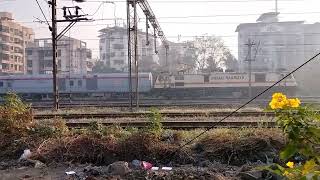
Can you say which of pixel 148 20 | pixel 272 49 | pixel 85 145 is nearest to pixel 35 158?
pixel 85 145

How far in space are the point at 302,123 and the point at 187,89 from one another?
149 feet

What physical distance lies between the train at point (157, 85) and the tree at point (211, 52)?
32310 millimetres

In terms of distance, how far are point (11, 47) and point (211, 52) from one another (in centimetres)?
5095

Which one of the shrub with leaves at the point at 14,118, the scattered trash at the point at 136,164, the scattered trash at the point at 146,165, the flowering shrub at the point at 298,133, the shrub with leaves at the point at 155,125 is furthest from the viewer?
the shrub with leaves at the point at 14,118

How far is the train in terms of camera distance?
1874 inches

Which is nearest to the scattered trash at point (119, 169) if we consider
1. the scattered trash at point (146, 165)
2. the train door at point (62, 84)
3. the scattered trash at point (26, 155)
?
the scattered trash at point (146, 165)

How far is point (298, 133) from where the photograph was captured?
2490 millimetres

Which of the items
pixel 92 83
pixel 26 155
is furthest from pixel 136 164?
pixel 92 83

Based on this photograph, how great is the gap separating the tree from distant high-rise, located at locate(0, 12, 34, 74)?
43.2m

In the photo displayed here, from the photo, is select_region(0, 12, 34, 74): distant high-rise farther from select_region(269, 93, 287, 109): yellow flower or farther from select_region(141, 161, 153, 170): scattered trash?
select_region(269, 93, 287, 109): yellow flower

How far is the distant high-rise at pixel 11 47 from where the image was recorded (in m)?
94.4

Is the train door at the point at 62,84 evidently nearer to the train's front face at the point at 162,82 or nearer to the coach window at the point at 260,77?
the train's front face at the point at 162,82

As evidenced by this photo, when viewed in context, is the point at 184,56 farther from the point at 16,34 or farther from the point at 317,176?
the point at 317,176

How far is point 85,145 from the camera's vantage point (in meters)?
9.91
